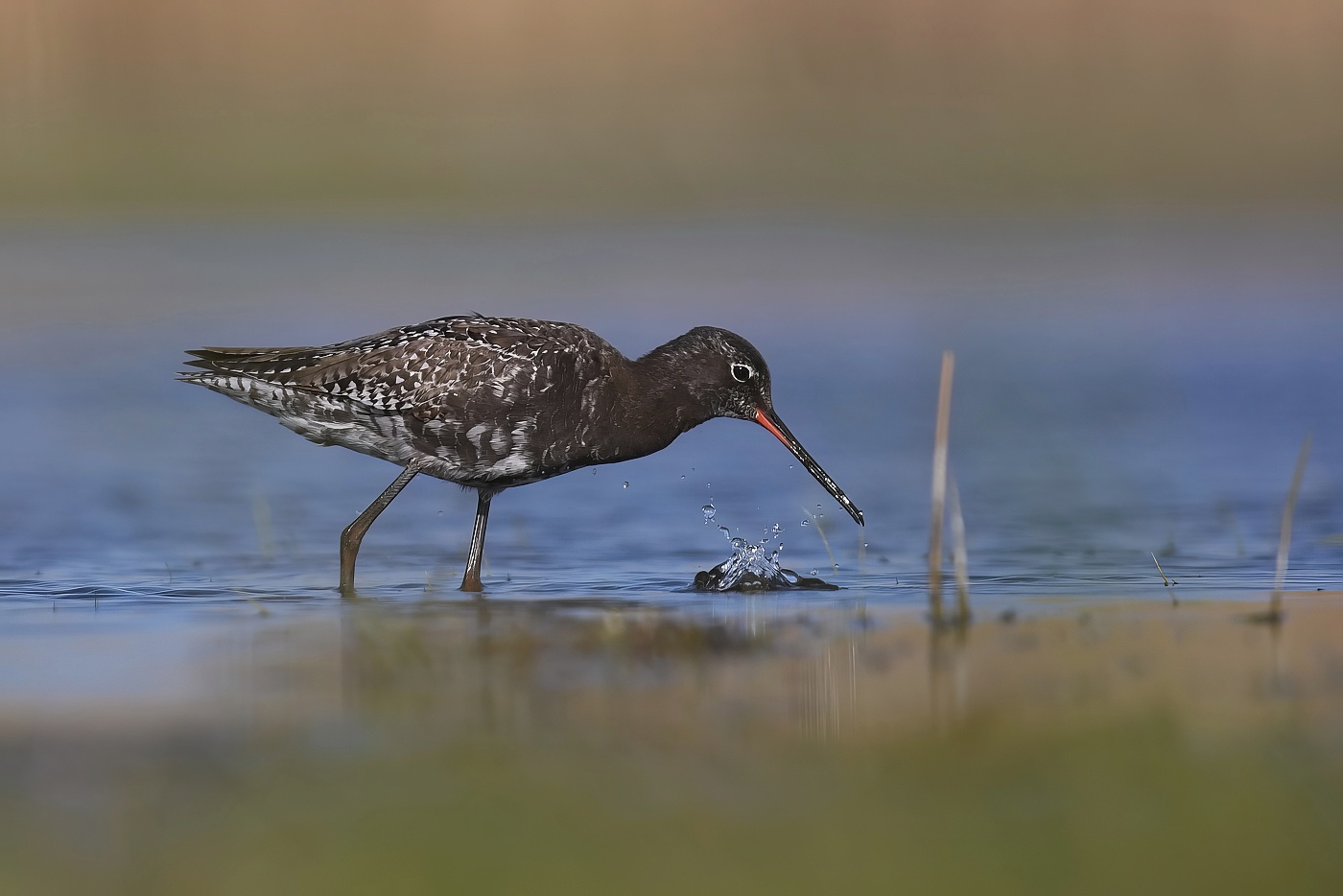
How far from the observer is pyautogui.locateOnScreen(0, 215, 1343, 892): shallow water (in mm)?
6129

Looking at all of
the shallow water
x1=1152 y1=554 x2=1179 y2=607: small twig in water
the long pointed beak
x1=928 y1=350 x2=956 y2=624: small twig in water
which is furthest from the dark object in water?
x1=1152 y1=554 x2=1179 y2=607: small twig in water

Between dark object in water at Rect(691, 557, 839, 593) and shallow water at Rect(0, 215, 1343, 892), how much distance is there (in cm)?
34

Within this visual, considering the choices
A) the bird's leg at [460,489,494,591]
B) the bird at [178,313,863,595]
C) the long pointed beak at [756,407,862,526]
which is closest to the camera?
the bird's leg at [460,489,494,591]

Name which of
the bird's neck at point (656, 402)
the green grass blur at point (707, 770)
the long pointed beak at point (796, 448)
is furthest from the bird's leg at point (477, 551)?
the green grass blur at point (707, 770)

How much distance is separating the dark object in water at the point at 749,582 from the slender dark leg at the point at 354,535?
1856 millimetres

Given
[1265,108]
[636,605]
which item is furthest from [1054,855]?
[1265,108]

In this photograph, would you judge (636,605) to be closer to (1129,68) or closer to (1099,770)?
(1099,770)

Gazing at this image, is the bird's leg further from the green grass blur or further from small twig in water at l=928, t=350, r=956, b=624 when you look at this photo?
small twig in water at l=928, t=350, r=956, b=624

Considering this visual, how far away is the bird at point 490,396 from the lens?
1105 cm

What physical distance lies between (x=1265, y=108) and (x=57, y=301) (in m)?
21.3

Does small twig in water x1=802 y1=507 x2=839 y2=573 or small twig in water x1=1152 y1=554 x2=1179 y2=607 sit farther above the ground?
small twig in water x1=802 y1=507 x2=839 y2=573

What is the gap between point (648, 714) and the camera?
7.06m

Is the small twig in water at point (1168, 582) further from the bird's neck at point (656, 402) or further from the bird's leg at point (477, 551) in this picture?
the bird's leg at point (477, 551)

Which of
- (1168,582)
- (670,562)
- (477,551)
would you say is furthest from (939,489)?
(477,551)
